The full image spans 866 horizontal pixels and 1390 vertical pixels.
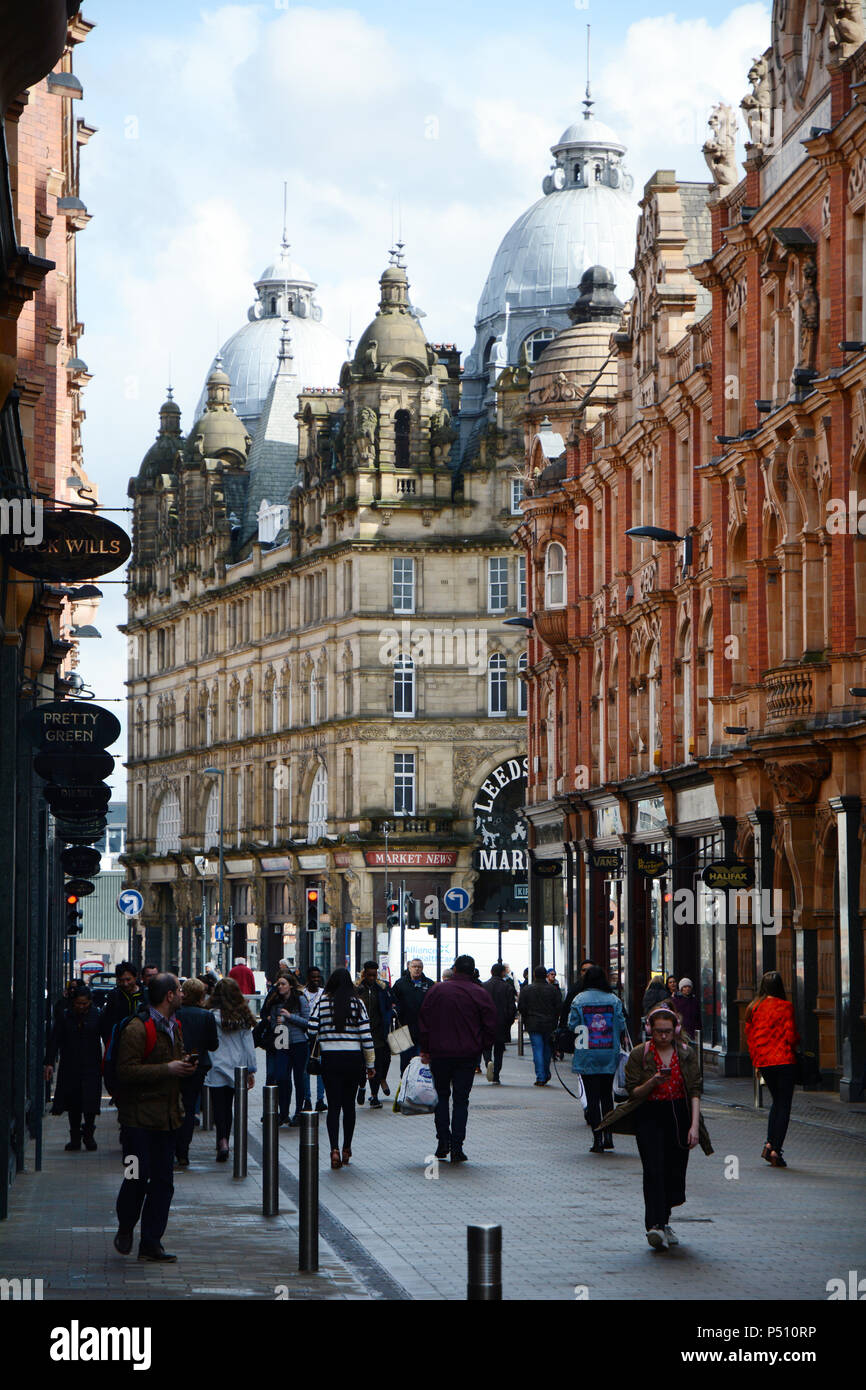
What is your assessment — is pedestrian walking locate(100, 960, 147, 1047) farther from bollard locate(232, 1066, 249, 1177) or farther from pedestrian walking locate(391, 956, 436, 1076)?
pedestrian walking locate(391, 956, 436, 1076)

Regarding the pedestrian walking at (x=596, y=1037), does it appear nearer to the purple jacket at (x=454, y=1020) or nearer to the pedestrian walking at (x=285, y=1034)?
the purple jacket at (x=454, y=1020)

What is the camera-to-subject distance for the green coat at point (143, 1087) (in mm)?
14008

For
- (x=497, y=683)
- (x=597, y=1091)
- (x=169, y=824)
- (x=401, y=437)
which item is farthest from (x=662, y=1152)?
(x=169, y=824)

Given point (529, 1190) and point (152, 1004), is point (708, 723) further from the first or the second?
point (152, 1004)

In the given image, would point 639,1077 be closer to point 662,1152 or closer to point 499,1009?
point 662,1152

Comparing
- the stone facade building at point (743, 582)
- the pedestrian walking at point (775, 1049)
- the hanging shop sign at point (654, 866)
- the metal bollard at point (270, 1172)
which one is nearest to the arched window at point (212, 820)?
the stone facade building at point (743, 582)

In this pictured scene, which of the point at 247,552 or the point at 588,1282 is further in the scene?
the point at 247,552

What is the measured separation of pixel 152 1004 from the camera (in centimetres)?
1455

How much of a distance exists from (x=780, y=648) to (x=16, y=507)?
60.6 ft

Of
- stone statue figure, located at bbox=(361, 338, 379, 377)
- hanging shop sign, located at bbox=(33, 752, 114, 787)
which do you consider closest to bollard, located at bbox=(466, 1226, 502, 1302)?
hanging shop sign, located at bbox=(33, 752, 114, 787)

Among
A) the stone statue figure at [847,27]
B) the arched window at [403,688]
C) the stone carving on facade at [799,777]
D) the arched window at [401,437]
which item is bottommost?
the stone carving on facade at [799,777]

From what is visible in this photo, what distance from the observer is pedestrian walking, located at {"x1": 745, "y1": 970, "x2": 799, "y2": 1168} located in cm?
1955

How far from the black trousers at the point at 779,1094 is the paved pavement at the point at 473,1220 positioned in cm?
36
